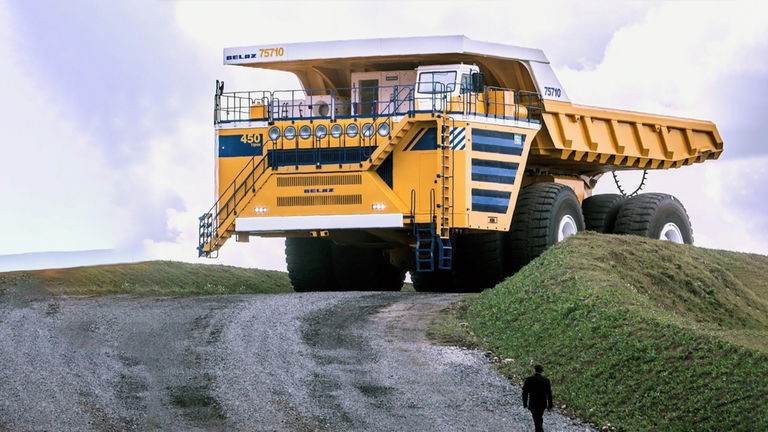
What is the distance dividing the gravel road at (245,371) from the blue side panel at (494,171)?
10.5 ft

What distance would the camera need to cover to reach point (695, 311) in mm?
22109

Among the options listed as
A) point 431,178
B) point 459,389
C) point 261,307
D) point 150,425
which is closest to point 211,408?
point 150,425

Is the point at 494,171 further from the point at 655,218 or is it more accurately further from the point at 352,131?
the point at 655,218

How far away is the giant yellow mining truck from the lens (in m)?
23.6

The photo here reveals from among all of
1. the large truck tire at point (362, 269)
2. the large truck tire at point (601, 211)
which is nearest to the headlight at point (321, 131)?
the large truck tire at point (362, 269)

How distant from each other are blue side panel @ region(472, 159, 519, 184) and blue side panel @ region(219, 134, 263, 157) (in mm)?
4577

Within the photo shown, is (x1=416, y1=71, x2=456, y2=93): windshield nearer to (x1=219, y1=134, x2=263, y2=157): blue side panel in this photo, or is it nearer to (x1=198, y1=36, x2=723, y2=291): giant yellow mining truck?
(x1=198, y1=36, x2=723, y2=291): giant yellow mining truck

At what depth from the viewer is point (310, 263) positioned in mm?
27391

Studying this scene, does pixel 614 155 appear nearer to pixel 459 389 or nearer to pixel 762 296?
pixel 762 296

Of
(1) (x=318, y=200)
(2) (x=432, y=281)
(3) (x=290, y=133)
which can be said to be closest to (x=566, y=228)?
(2) (x=432, y=281)

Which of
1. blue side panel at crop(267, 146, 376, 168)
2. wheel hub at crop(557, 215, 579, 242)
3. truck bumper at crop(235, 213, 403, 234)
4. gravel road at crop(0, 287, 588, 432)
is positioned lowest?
gravel road at crop(0, 287, 588, 432)

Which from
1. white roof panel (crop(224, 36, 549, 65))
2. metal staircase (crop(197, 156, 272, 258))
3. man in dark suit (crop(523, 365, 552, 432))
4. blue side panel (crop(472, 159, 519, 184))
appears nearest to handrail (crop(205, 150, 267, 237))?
metal staircase (crop(197, 156, 272, 258))

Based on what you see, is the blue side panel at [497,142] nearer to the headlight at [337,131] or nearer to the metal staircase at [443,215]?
the metal staircase at [443,215]

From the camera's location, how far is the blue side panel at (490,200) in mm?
23828
